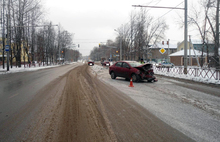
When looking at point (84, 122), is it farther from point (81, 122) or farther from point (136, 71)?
point (136, 71)

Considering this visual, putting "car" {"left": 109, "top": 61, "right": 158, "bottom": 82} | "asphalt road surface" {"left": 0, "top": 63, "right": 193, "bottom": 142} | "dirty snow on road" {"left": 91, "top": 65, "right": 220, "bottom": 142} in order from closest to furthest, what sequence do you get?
"asphalt road surface" {"left": 0, "top": 63, "right": 193, "bottom": 142} < "dirty snow on road" {"left": 91, "top": 65, "right": 220, "bottom": 142} < "car" {"left": 109, "top": 61, "right": 158, "bottom": 82}

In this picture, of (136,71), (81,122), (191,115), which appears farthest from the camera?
(136,71)

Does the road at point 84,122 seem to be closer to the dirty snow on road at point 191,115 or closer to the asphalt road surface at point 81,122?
the asphalt road surface at point 81,122

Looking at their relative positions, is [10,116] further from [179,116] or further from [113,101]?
[179,116]

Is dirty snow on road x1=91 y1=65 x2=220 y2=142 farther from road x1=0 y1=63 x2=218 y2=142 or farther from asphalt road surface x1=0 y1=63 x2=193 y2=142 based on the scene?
asphalt road surface x1=0 y1=63 x2=193 y2=142

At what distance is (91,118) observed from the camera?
17.5 feet

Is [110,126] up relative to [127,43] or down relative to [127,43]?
down

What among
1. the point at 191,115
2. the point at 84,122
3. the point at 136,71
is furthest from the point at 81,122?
the point at 136,71

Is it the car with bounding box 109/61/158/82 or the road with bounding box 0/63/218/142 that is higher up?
the car with bounding box 109/61/158/82

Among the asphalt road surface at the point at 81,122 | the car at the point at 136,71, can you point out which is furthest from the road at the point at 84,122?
the car at the point at 136,71

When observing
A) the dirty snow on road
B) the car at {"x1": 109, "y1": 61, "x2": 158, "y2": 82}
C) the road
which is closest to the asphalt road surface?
the road

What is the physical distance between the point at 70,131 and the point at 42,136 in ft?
2.04

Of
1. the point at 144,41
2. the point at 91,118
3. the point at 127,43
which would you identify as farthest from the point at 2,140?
the point at 127,43

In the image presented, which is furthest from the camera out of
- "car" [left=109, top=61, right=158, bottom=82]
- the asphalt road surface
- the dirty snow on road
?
"car" [left=109, top=61, right=158, bottom=82]
